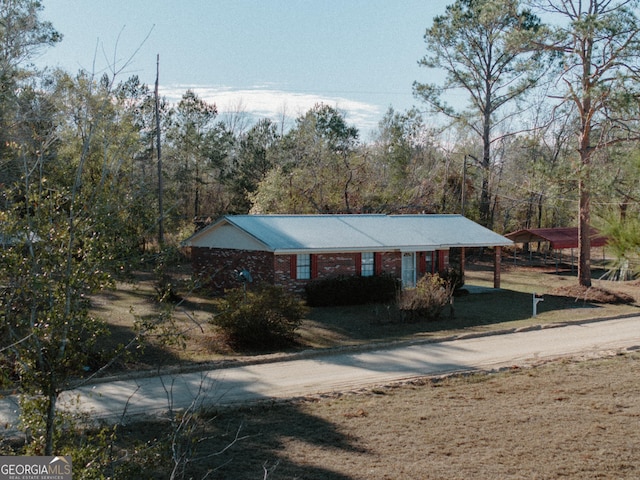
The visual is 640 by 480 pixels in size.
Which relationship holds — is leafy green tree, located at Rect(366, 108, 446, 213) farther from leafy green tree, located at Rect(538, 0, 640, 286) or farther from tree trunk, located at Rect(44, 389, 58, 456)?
tree trunk, located at Rect(44, 389, 58, 456)

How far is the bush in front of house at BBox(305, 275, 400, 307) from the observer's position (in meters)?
23.2

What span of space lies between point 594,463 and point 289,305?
931 centimetres

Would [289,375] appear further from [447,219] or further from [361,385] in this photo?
[447,219]

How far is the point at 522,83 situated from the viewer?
3388 cm

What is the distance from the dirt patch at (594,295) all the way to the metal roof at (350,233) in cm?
337

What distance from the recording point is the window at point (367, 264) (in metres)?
25.4

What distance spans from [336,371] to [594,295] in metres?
15.4

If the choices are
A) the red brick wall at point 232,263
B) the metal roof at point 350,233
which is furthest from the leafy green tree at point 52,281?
the metal roof at point 350,233

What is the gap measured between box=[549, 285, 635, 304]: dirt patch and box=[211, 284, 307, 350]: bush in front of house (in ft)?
44.3

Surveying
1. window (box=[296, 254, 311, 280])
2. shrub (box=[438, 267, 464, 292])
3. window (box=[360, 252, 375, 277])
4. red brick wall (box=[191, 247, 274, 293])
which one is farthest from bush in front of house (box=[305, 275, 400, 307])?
shrub (box=[438, 267, 464, 292])

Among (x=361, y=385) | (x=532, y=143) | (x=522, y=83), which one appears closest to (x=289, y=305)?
(x=361, y=385)

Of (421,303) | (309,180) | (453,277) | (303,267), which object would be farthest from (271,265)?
(309,180)

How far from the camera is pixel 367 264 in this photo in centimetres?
2553

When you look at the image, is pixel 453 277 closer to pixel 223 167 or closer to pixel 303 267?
pixel 303 267
